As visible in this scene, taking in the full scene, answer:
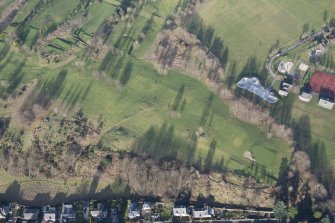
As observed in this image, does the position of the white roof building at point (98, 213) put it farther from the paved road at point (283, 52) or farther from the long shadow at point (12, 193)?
the paved road at point (283, 52)

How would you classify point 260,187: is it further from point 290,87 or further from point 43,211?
point 43,211

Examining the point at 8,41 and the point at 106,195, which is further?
the point at 8,41

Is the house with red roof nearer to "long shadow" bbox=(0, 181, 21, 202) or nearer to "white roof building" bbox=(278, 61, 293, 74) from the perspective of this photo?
"white roof building" bbox=(278, 61, 293, 74)

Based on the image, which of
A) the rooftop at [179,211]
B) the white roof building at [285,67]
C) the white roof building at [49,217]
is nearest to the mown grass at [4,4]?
the white roof building at [49,217]

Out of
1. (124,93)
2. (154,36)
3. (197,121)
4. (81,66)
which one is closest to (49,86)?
(81,66)

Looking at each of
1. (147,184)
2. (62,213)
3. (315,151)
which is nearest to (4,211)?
(62,213)

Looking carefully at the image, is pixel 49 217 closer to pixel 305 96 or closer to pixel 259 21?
pixel 305 96

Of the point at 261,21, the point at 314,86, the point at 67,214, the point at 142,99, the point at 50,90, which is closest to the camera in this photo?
the point at 67,214

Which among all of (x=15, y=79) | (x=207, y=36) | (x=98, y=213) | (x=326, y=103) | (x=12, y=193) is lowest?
(x=12, y=193)
